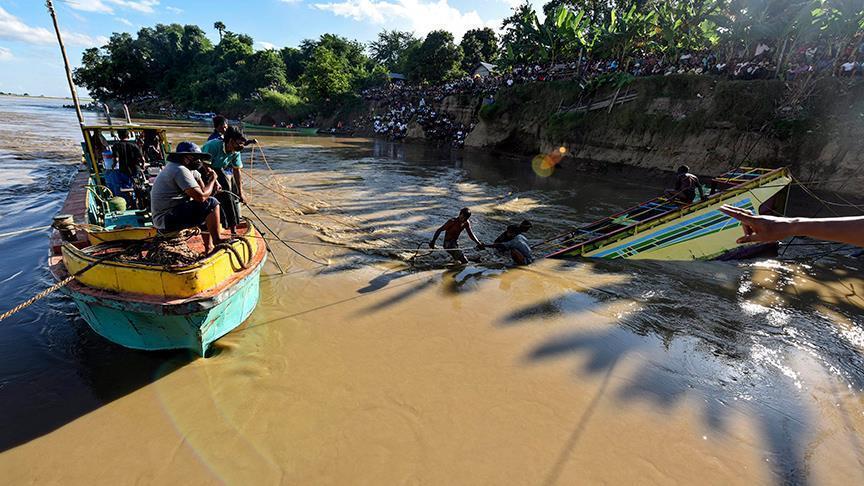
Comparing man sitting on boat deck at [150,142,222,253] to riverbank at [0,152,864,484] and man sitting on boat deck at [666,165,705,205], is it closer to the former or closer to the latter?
riverbank at [0,152,864,484]

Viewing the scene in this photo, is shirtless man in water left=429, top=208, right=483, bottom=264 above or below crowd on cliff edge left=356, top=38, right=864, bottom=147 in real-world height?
below

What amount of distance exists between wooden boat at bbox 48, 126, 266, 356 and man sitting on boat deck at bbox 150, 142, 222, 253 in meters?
0.24

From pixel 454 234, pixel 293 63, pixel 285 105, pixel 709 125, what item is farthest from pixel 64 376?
pixel 293 63

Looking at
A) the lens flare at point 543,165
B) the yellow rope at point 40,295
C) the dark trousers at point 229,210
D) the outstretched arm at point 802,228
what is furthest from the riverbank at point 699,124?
the yellow rope at point 40,295

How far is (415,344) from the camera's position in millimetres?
5039

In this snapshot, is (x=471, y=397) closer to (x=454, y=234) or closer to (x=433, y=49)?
(x=454, y=234)

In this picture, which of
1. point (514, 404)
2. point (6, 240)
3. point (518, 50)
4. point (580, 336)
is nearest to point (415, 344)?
point (514, 404)

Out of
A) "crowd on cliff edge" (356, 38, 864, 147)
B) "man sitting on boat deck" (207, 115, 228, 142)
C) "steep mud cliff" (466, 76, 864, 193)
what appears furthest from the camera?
"crowd on cliff edge" (356, 38, 864, 147)

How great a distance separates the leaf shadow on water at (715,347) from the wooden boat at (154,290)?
145 inches

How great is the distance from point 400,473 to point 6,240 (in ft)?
34.2

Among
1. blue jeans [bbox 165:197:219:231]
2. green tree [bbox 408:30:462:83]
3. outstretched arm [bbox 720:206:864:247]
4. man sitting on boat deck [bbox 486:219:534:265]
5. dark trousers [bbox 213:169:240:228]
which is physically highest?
green tree [bbox 408:30:462:83]

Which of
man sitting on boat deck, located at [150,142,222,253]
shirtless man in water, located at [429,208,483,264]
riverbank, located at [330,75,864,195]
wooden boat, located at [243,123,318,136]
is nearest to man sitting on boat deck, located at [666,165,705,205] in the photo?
shirtless man in water, located at [429,208,483,264]

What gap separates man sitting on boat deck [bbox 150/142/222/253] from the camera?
14.2ft

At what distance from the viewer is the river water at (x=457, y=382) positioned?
3.35 meters
